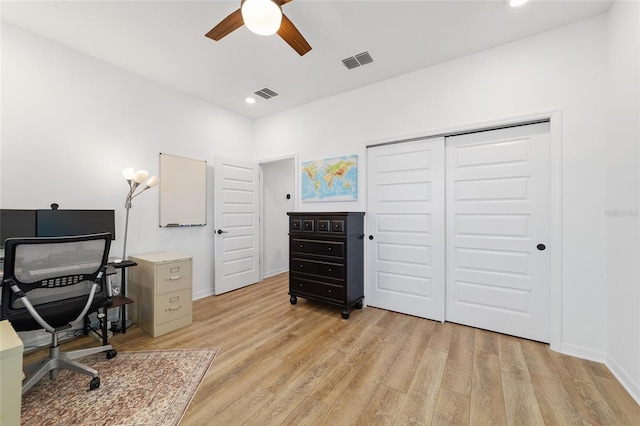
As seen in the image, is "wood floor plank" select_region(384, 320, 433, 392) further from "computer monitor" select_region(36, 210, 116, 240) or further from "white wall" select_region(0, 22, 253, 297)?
"white wall" select_region(0, 22, 253, 297)

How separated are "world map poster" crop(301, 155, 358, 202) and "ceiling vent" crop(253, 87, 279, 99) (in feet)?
3.49

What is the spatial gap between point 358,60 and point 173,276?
3146 millimetres

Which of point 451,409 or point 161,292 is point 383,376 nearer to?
point 451,409

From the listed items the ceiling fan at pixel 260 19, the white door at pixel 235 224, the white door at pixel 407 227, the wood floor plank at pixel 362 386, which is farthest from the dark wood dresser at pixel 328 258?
the ceiling fan at pixel 260 19

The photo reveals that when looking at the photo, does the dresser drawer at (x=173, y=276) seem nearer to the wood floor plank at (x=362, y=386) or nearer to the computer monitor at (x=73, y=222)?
the computer monitor at (x=73, y=222)

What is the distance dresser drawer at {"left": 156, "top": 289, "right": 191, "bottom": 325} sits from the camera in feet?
8.41

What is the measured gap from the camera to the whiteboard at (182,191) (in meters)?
3.33

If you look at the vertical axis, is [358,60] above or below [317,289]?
above

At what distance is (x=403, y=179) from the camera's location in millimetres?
3074

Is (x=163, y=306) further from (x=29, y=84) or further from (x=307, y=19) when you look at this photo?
(x=307, y=19)

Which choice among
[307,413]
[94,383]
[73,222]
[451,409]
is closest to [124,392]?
[94,383]

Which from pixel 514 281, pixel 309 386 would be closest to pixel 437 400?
pixel 309 386

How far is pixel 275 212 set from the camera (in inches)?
205

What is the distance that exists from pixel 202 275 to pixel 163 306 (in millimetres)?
1173
